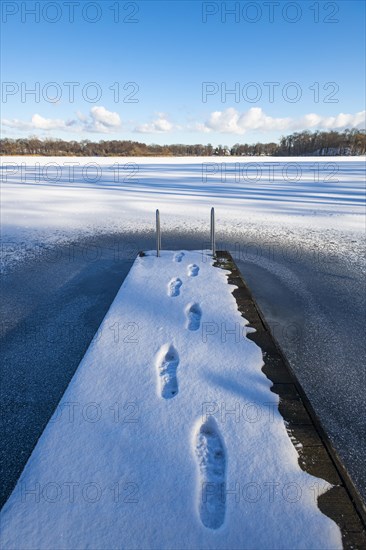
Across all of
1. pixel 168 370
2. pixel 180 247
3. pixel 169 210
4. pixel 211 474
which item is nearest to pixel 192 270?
pixel 180 247

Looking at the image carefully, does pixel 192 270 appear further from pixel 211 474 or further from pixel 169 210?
pixel 169 210

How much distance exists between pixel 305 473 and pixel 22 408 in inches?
A: 87.2

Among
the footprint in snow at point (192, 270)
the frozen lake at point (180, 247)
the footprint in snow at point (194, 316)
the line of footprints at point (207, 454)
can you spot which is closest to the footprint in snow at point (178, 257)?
the footprint in snow at point (192, 270)

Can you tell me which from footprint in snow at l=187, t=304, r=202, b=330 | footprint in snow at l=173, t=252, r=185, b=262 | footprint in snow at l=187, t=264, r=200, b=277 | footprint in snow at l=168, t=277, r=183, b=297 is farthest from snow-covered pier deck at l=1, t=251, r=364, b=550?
footprint in snow at l=173, t=252, r=185, b=262

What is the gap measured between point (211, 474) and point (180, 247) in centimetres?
626

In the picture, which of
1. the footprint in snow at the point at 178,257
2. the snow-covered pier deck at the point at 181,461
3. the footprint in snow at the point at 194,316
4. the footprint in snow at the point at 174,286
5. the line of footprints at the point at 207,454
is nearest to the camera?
the snow-covered pier deck at the point at 181,461

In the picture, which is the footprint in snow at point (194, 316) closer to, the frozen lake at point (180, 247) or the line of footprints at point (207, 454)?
the line of footprints at point (207, 454)

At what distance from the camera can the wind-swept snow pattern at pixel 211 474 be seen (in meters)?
1.72

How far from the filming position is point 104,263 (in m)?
6.79

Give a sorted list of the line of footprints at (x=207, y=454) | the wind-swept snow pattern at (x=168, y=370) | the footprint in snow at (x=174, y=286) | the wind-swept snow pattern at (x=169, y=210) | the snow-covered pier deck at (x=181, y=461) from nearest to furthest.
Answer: the snow-covered pier deck at (x=181, y=461), the line of footprints at (x=207, y=454), the wind-swept snow pattern at (x=168, y=370), the footprint in snow at (x=174, y=286), the wind-swept snow pattern at (x=169, y=210)

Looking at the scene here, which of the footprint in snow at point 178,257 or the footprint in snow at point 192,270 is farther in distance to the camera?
the footprint in snow at point 178,257

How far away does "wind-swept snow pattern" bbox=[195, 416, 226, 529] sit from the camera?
172 centimetres

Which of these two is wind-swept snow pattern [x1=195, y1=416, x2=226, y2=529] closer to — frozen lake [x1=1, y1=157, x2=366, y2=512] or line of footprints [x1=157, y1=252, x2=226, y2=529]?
line of footprints [x1=157, y1=252, x2=226, y2=529]

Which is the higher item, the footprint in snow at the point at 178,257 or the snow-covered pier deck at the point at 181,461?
the footprint in snow at the point at 178,257
